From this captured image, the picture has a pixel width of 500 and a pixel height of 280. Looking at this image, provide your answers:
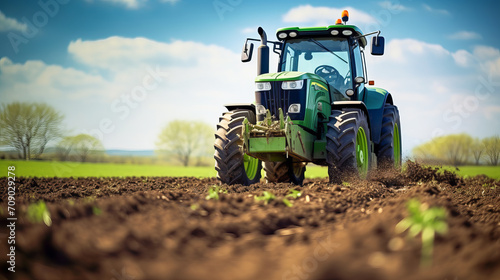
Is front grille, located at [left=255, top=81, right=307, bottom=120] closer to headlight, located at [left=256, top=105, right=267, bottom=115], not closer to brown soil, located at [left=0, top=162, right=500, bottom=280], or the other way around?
headlight, located at [left=256, top=105, right=267, bottom=115]

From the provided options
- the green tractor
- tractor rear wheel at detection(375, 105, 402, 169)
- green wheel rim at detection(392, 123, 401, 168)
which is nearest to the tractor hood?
the green tractor

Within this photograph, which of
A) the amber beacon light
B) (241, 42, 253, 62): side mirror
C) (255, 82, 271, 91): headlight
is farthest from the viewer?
the amber beacon light

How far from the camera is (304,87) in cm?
788

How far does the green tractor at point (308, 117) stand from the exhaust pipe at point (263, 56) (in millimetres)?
18

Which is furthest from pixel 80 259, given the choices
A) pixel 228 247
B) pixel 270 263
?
pixel 270 263

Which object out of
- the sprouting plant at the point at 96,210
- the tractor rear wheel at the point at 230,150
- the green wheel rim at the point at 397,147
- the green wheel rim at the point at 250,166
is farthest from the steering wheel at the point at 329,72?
the sprouting plant at the point at 96,210

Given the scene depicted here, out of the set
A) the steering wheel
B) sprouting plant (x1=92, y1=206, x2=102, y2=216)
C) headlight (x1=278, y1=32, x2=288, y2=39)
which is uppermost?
headlight (x1=278, y1=32, x2=288, y2=39)

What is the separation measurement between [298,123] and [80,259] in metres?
5.84

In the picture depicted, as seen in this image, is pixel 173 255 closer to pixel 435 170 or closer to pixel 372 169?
pixel 372 169

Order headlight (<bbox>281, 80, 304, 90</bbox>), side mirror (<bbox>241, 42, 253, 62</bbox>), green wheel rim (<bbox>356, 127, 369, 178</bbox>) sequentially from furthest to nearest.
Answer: green wheel rim (<bbox>356, 127, 369, 178</bbox>), side mirror (<bbox>241, 42, 253, 62</bbox>), headlight (<bbox>281, 80, 304, 90</bbox>)

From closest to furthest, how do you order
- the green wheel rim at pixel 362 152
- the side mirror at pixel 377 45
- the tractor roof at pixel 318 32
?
the green wheel rim at pixel 362 152 → the side mirror at pixel 377 45 → the tractor roof at pixel 318 32

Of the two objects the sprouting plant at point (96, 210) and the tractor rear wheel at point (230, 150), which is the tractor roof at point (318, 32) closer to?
the tractor rear wheel at point (230, 150)

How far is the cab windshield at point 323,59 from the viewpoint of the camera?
9.11m

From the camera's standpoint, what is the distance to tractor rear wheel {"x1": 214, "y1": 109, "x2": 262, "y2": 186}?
7.75 metres
